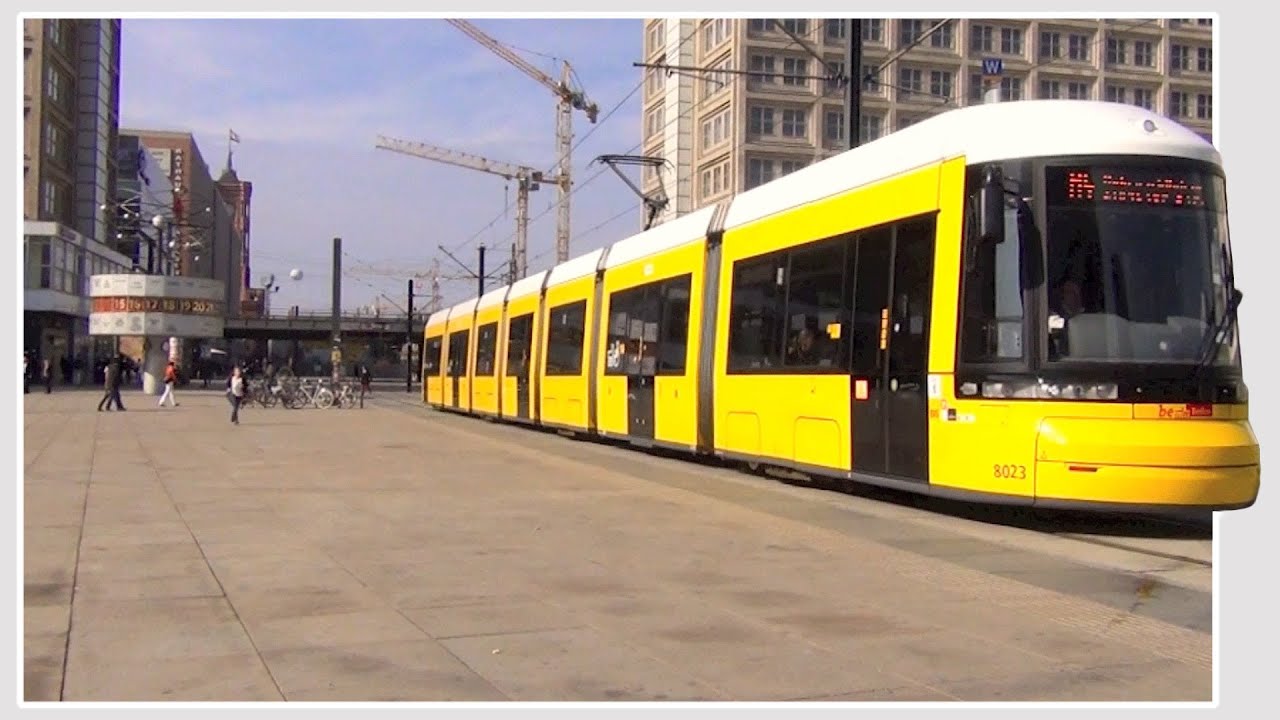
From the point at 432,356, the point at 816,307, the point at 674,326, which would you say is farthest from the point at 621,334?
the point at 432,356

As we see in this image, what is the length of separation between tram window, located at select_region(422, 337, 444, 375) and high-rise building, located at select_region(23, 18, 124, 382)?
62.9ft

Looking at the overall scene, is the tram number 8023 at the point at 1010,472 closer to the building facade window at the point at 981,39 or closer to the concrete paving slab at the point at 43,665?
the concrete paving slab at the point at 43,665

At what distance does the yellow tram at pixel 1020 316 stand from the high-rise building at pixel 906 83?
6053cm

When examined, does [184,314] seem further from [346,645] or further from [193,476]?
[346,645]

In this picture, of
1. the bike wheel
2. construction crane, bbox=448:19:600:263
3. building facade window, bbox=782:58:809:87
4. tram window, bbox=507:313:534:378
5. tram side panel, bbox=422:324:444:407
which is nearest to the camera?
tram window, bbox=507:313:534:378

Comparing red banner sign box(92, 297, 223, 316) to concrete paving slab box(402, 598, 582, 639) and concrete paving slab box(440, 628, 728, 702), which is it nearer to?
concrete paving slab box(402, 598, 582, 639)

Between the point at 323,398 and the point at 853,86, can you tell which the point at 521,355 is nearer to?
the point at 853,86

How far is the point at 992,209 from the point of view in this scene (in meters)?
11.1

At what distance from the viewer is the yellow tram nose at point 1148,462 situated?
34.9 feet

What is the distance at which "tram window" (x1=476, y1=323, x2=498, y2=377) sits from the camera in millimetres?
33406

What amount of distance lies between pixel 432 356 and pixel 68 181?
37.1m

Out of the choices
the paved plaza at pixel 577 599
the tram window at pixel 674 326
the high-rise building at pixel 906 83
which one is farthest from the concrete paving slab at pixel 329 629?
the high-rise building at pixel 906 83

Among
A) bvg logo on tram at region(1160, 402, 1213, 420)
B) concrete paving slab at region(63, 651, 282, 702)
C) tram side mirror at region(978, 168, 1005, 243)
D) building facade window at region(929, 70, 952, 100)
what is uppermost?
building facade window at region(929, 70, 952, 100)

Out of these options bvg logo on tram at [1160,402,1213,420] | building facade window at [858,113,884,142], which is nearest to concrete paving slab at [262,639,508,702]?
bvg logo on tram at [1160,402,1213,420]
